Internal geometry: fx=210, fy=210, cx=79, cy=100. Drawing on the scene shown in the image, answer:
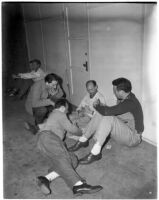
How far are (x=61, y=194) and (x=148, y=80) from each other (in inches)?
84.5

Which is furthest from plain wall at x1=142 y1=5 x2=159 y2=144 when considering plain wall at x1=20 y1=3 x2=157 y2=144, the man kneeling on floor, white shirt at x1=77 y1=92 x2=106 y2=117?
the man kneeling on floor

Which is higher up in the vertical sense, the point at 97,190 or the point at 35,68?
the point at 35,68

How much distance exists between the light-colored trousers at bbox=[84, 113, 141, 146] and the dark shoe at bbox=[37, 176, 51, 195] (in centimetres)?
92

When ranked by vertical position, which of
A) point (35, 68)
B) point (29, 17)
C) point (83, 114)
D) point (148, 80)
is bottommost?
point (83, 114)

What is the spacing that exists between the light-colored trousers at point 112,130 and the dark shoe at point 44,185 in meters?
0.92

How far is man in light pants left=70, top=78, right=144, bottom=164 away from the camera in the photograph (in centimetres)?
309

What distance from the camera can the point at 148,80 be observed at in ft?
11.1

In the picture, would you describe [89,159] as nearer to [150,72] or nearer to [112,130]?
[112,130]

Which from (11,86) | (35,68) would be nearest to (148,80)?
(35,68)

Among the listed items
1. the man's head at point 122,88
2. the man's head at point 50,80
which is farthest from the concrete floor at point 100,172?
the man's head at point 50,80

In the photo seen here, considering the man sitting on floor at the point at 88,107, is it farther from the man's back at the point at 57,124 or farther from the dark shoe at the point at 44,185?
the dark shoe at the point at 44,185

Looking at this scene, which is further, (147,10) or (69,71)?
(69,71)

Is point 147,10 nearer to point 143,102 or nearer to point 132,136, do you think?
point 143,102

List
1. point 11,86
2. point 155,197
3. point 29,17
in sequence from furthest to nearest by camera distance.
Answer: point 11,86
point 29,17
point 155,197
